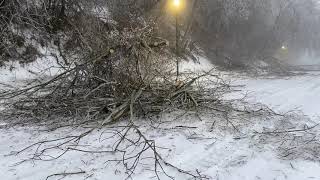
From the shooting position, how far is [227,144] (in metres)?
7.70

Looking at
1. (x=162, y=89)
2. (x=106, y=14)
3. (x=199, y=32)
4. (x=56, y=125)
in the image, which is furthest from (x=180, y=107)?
(x=199, y=32)

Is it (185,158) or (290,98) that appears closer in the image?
(185,158)

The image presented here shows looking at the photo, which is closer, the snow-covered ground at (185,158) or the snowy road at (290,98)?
the snow-covered ground at (185,158)

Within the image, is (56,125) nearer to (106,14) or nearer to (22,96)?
(22,96)

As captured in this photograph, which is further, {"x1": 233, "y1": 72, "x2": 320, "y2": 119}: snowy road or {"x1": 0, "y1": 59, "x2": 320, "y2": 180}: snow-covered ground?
{"x1": 233, "y1": 72, "x2": 320, "y2": 119}: snowy road

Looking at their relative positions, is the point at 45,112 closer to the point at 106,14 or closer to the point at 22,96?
the point at 22,96

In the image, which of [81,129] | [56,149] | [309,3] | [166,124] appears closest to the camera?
[56,149]

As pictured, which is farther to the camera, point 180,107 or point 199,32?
point 199,32

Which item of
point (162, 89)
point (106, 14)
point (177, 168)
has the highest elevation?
point (106, 14)

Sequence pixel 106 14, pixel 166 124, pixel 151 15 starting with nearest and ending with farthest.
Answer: pixel 166 124, pixel 106 14, pixel 151 15

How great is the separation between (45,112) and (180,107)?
294 centimetres

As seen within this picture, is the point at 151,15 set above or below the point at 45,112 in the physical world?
above

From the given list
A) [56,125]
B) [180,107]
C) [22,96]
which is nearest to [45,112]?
[56,125]

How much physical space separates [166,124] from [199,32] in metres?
23.5
